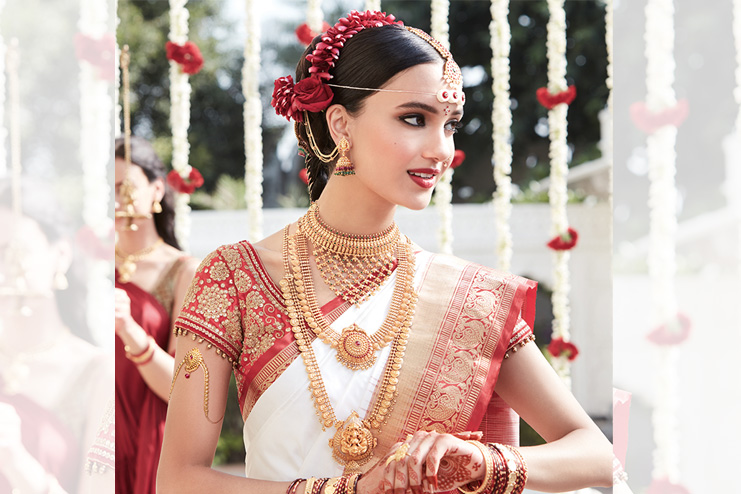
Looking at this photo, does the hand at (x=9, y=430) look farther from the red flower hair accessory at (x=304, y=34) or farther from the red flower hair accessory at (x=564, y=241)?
the red flower hair accessory at (x=564, y=241)

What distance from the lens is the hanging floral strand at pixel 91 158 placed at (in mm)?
1598

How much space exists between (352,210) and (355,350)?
32cm

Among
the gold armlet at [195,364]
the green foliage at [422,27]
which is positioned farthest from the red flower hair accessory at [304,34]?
the green foliage at [422,27]

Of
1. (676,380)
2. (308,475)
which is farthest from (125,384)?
(676,380)

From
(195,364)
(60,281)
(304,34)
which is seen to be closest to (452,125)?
(195,364)

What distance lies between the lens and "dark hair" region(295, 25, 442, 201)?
69.8 inches

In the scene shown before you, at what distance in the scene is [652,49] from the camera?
1.57m

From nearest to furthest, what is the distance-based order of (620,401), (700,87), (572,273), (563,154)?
(700,87) < (620,401) < (563,154) < (572,273)

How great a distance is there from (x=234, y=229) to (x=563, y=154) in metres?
5.96

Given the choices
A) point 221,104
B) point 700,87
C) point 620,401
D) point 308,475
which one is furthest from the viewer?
point 221,104

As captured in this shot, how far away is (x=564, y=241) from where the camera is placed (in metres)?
3.54

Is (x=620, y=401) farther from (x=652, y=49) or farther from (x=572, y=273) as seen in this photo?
(x=572, y=273)

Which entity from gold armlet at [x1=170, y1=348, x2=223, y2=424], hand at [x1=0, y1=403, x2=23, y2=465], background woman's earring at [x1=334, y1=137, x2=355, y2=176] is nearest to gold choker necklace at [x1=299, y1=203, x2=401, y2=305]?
background woman's earring at [x1=334, y1=137, x2=355, y2=176]

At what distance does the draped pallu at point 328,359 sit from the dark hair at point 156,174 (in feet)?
5.54
